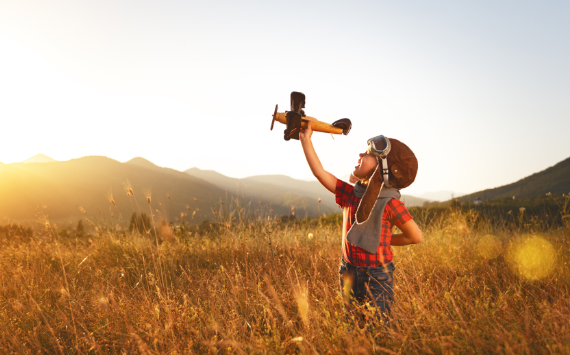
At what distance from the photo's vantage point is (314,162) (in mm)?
2105

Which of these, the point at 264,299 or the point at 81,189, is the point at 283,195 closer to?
the point at 264,299

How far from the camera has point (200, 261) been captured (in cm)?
479

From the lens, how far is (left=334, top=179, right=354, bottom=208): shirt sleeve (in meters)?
2.28

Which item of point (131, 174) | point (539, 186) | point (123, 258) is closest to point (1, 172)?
point (131, 174)

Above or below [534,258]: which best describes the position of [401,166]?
above

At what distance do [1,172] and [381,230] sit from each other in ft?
271

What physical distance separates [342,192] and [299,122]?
2.53 ft

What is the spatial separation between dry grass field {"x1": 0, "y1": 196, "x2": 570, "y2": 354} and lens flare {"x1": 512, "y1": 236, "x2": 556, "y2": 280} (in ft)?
0.07

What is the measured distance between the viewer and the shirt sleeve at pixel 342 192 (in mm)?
2279

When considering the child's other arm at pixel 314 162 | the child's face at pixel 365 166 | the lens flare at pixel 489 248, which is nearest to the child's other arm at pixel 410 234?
the child's face at pixel 365 166

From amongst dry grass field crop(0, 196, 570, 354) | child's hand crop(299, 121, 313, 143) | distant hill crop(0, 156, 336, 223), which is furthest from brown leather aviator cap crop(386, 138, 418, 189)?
distant hill crop(0, 156, 336, 223)

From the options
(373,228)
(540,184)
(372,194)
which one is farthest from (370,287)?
(540,184)

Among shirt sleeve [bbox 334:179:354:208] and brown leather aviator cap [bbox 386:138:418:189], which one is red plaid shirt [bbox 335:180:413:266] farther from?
brown leather aviator cap [bbox 386:138:418:189]

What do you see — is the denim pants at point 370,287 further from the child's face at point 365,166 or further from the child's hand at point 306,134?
the child's hand at point 306,134
